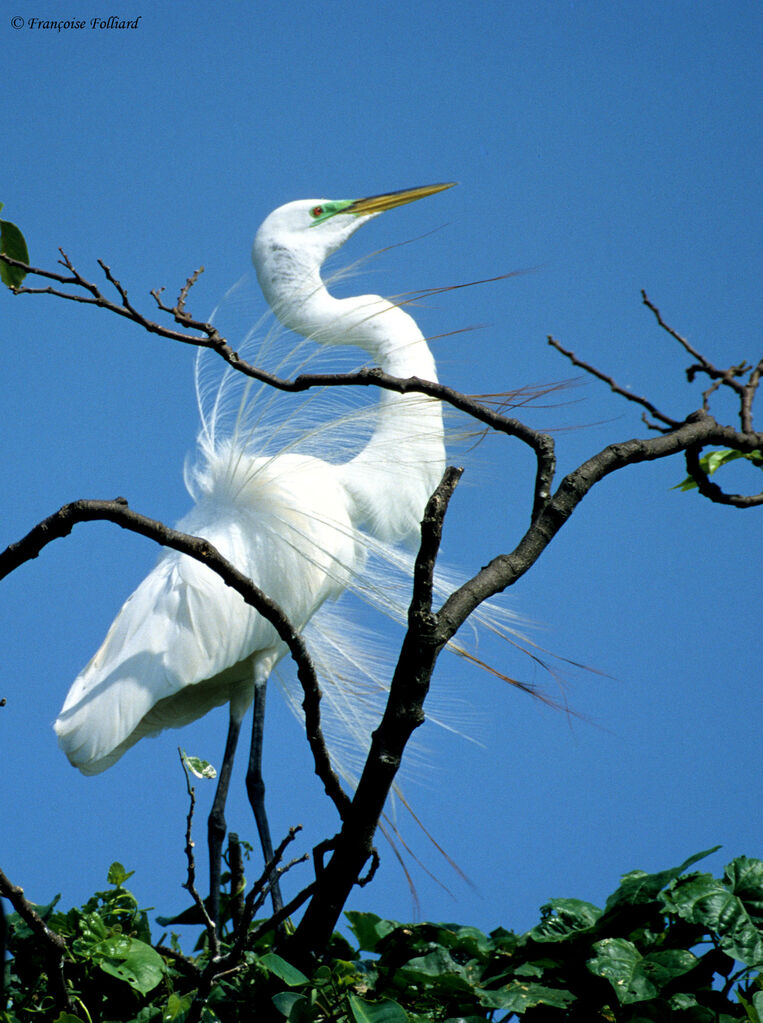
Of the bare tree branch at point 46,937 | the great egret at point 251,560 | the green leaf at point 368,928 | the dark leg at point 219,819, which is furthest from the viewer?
the great egret at point 251,560

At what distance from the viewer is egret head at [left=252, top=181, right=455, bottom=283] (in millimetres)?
3402

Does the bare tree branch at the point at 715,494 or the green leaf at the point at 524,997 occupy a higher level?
the bare tree branch at the point at 715,494

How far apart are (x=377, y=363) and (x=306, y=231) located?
2.00 feet

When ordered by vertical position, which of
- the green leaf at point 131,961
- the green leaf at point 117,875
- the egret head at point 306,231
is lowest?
the green leaf at point 131,961

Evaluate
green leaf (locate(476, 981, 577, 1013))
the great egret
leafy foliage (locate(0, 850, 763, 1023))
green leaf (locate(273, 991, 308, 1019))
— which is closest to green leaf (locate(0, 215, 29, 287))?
leafy foliage (locate(0, 850, 763, 1023))

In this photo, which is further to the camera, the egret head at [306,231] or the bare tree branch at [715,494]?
the egret head at [306,231]

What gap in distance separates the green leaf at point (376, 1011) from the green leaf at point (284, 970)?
0.07 meters

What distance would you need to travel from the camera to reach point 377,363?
3.11 meters

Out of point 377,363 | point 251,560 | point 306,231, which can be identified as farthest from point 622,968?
point 306,231

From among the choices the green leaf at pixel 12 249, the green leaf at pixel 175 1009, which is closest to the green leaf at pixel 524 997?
the green leaf at pixel 175 1009

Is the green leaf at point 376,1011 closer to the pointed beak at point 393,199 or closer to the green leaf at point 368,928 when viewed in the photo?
the green leaf at point 368,928

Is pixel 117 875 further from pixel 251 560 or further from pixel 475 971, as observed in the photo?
pixel 251 560

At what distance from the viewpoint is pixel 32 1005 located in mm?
1792

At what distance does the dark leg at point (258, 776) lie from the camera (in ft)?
10.0
